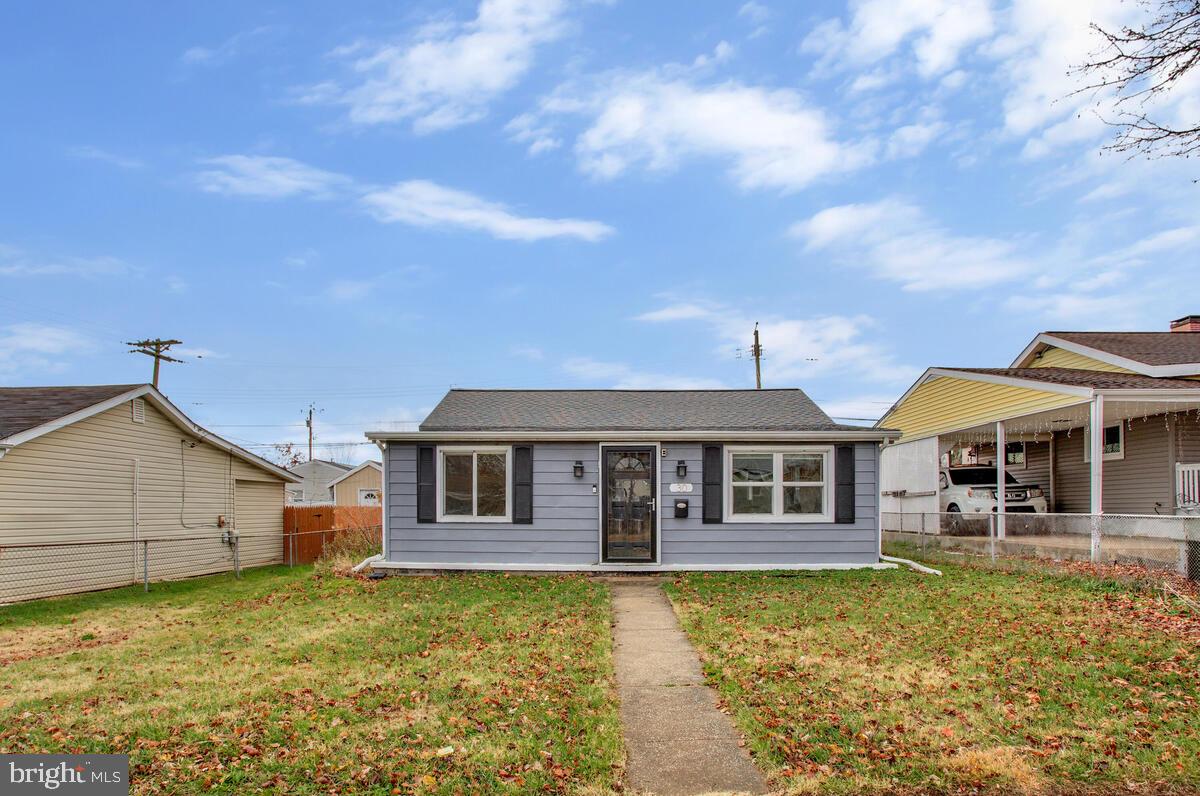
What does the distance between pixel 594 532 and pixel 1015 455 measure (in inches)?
549

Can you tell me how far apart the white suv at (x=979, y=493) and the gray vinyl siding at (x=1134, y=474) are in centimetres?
89

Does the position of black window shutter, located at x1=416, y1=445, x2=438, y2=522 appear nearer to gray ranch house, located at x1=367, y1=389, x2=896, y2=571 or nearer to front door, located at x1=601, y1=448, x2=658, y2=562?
gray ranch house, located at x1=367, y1=389, x2=896, y2=571

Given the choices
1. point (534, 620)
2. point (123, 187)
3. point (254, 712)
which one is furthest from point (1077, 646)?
point (123, 187)

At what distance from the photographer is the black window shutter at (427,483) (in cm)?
1297

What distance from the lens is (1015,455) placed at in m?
20.8

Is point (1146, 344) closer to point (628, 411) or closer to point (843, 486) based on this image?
point (843, 486)

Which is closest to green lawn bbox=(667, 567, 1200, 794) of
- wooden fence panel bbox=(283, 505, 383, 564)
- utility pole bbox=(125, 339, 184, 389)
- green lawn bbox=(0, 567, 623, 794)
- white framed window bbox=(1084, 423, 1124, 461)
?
green lawn bbox=(0, 567, 623, 794)

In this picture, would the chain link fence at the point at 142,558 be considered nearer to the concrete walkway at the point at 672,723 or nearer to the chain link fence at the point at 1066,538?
the concrete walkway at the point at 672,723

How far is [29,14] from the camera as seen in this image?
39.4 feet

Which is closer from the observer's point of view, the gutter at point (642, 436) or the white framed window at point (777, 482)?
the gutter at point (642, 436)

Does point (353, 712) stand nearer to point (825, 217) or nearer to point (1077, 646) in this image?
point (1077, 646)

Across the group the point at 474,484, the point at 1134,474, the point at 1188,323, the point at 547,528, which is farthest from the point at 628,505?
the point at 1188,323

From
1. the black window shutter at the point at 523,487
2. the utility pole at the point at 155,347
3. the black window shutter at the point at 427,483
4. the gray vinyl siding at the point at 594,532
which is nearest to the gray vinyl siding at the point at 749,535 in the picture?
the gray vinyl siding at the point at 594,532

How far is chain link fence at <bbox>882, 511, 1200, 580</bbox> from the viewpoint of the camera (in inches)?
392
